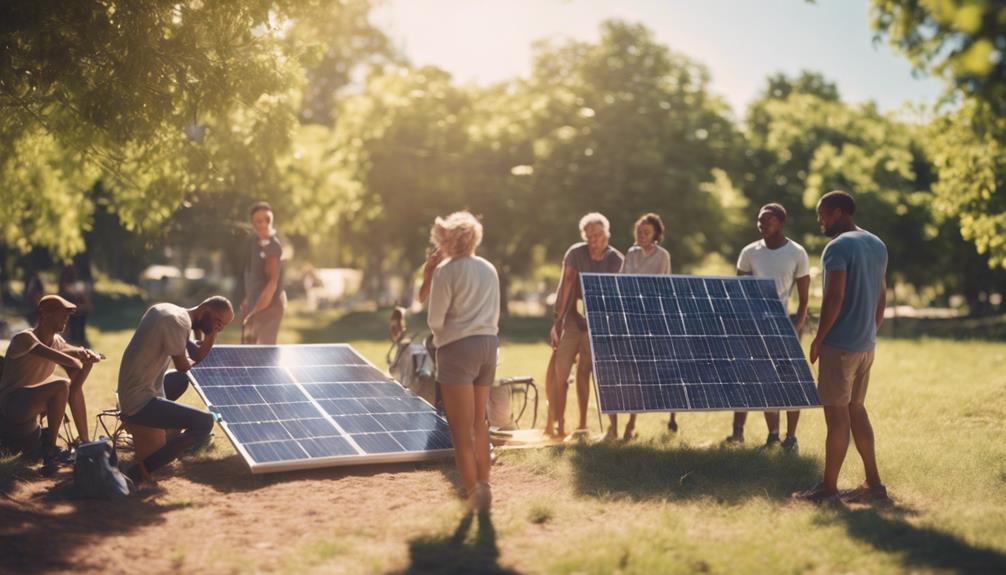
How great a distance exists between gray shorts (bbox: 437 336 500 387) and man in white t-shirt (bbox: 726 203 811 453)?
4.01 metres

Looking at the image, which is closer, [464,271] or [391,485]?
[464,271]

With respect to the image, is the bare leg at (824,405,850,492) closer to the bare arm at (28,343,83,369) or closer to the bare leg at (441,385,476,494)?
the bare leg at (441,385,476,494)

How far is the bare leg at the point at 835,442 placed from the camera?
320 inches

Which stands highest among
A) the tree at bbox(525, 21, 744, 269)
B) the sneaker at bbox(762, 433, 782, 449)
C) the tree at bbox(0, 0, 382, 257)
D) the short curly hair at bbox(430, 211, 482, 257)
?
the tree at bbox(525, 21, 744, 269)

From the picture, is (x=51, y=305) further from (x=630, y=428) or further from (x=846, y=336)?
(x=846, y=336)

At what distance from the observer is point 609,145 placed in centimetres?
3697

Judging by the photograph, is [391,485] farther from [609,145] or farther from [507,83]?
[507,83]

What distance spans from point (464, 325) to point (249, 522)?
86.6 inches

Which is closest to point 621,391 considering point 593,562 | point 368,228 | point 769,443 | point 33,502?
point 769,443

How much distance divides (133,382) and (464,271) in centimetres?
318

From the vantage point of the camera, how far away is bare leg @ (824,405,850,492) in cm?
812

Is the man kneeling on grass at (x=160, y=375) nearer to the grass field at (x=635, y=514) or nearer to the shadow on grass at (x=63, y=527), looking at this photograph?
the grass field at (x=635, y=514)

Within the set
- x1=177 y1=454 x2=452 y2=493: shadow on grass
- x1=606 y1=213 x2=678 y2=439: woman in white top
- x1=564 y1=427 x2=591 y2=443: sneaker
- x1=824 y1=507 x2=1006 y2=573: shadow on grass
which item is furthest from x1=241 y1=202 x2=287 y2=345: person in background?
x1=824 y1=507 x2=1006 y2=573: shadow on grass

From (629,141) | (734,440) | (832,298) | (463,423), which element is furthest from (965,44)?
(629,141)
